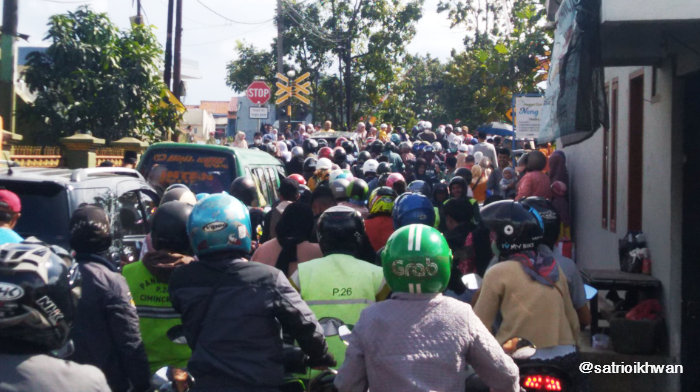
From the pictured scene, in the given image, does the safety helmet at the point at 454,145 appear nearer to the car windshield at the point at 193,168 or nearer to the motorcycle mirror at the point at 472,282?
the car windshield at the point at 193,168

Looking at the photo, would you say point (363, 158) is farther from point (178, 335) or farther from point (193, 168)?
point (178, 335)

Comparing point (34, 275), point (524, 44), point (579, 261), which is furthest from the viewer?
point (524, 44)

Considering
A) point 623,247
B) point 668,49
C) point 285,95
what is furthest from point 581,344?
point 285,95

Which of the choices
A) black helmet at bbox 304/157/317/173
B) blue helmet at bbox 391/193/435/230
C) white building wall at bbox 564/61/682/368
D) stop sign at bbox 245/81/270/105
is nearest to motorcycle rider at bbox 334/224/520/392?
blue helmet at bbox 391/193/435/230

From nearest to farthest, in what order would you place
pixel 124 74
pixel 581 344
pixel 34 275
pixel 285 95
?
pixel 34 275 < pixel 581 344 < pixel 124 74 < pixel 285 95

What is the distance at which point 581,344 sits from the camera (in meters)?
8.28

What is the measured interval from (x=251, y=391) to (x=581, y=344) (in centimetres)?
545

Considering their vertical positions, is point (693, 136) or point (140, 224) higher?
point (693, 136)

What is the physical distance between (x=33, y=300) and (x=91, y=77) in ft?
54.4

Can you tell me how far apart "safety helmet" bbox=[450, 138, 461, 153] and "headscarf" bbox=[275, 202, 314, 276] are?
1479cm

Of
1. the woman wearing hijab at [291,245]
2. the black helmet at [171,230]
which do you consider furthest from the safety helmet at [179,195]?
the black helmet at [171,230]

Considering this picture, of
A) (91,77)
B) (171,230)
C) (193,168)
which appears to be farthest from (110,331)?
(91,77)

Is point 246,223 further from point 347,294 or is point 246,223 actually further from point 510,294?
point 510,294

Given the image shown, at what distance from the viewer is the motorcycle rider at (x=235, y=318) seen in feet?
11.8
